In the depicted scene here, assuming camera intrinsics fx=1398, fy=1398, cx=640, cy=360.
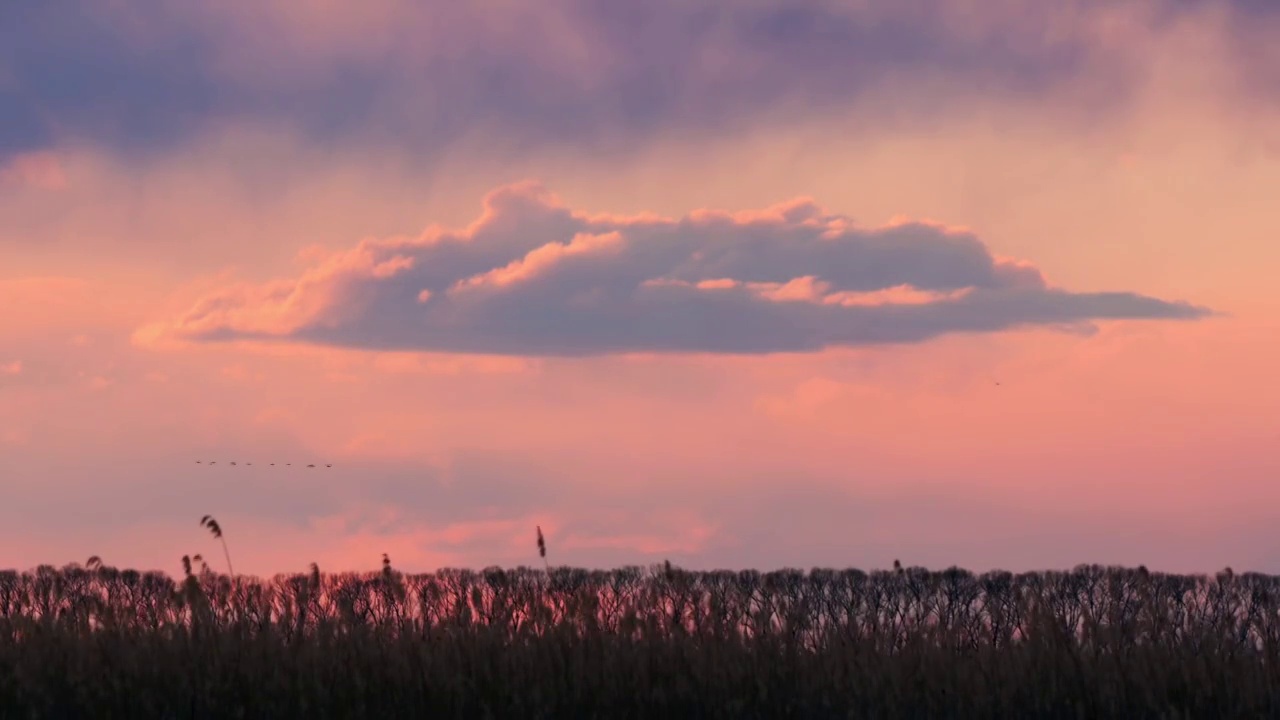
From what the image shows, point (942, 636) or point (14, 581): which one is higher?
point (14, 581)

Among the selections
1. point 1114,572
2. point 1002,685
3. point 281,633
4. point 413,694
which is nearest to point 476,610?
point 281,633

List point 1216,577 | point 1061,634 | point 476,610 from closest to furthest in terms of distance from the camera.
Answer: point 1061,634 → point 476,610 → point 1216,577

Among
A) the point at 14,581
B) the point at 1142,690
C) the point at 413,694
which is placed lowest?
the point at 1142,690

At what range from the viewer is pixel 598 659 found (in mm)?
11477

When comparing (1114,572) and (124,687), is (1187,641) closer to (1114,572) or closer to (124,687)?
(1114,572)

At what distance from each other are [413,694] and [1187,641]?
6.90 m

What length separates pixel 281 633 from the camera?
42.0 feet

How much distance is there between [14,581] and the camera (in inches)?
824

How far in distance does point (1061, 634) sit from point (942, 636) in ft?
3.62

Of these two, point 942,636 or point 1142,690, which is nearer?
point 1142,690

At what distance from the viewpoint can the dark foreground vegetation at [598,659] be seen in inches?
416

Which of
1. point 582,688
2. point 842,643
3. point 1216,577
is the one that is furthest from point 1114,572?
point 582,688

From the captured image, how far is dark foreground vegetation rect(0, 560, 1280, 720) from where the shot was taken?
10555 mm

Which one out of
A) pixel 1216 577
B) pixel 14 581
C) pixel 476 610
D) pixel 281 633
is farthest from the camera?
pixel 14 581
